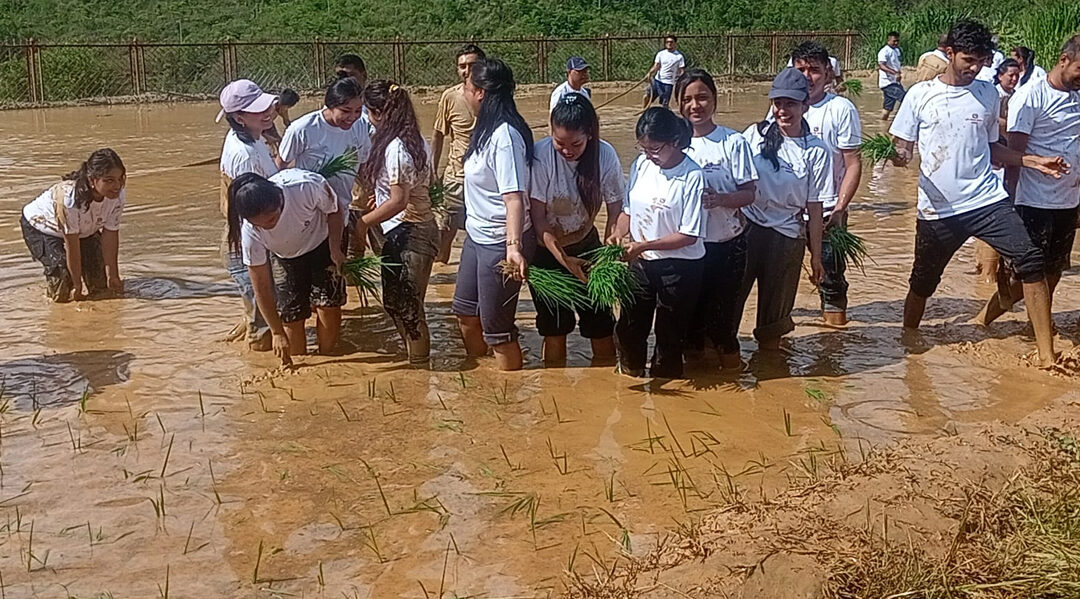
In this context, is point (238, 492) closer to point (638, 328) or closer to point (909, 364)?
point (638, 328)

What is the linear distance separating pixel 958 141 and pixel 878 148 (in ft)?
2.10

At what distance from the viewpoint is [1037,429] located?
215 inches

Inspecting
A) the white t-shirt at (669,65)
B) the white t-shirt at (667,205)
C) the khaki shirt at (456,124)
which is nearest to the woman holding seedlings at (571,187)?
the white t-shirt at (667,205)

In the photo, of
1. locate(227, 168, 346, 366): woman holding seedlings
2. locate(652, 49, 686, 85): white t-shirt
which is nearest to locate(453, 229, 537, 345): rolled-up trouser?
locate(227, 168, 346, 366): woman holding seedlings

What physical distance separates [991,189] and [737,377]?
1841 mm

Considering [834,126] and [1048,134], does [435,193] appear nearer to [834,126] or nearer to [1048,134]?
[834,126]

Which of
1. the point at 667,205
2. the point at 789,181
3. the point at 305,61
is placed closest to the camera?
the point at 667,205

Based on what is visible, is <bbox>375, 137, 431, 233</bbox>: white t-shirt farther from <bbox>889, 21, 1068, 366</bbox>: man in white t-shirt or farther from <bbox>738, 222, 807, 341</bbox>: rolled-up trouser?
<bbox>889, 21, 1068, 366</bbox>: man in white t-shirt

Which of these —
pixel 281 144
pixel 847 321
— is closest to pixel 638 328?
pixel 847 321

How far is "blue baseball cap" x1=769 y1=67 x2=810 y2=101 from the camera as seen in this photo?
20.7 feet

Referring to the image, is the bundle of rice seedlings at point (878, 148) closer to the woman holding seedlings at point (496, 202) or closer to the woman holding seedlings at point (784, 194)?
the woman holding seedlings at point (784, 194)

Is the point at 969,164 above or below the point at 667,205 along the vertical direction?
above

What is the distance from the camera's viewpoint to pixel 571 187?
6.26 m

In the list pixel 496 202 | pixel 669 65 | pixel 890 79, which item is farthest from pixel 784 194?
pixel 890 79
